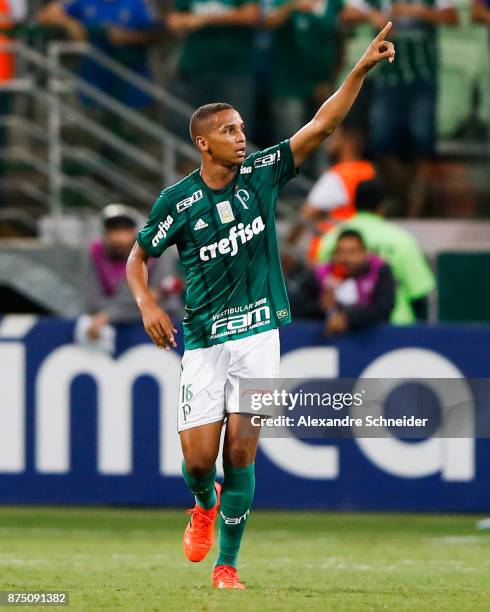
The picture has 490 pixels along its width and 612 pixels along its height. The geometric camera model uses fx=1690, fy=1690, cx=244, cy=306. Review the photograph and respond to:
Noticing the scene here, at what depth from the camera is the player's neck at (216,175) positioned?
766 centimetres

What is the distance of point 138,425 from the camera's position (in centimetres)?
1142

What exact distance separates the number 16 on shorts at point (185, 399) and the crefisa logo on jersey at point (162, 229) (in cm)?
67

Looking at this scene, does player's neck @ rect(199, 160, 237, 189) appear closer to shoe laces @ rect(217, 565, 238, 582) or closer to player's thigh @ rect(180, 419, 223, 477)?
player's thigh @ rect(180, 419, 223, 477)

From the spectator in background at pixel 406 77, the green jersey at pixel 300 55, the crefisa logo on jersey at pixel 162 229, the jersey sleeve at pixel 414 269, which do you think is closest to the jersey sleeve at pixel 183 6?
the green jersey at pixel 300 55

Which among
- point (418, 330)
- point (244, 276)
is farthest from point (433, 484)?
point (244, 276)

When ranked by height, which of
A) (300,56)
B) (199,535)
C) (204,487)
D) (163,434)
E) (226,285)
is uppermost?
(300,56)

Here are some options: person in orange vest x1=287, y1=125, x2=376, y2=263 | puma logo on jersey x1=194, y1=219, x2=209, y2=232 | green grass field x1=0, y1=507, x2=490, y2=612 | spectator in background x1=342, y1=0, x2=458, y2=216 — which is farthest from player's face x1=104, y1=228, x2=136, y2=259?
puma logo on jersey x1=194, y1=219, x2=209, y2=232

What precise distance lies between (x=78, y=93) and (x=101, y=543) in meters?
4.96

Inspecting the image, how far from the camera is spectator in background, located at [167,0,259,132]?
1324 centimetres

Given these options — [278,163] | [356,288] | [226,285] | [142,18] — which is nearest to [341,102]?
[278,163]

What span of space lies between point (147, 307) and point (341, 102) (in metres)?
1.25

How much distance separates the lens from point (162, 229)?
7719 mm

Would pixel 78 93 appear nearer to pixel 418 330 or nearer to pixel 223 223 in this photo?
pixel 418 330

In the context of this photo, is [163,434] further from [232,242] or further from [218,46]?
[232,242]
